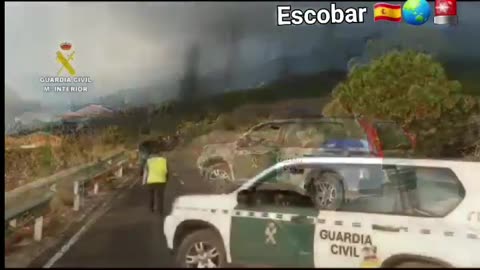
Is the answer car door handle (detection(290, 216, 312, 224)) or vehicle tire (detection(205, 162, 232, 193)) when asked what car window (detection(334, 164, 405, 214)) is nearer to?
car door handle (detection(290, 216, 312, 224))

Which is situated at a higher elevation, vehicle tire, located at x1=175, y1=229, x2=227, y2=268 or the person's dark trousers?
the person's dark trousers

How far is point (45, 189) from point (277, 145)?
5.89ft

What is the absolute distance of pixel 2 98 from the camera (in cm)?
429

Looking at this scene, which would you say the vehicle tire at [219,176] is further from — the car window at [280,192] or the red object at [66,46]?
the red object at [66,46]

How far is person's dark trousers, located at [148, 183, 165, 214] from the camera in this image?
4191mm

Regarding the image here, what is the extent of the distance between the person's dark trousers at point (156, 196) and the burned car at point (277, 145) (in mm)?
335

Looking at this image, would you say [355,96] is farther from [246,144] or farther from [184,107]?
[184,107]

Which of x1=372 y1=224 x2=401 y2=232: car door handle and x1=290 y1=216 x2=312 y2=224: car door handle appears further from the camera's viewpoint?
x1=290 y1=216 x2=312 y2=224: car door handle

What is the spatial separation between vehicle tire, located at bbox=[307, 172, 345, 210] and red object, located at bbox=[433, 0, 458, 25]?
56.7 inches

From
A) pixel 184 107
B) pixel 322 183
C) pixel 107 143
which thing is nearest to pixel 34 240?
pixel 107 143

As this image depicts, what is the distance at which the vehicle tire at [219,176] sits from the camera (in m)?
4.14

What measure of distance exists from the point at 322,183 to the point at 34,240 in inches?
86.1
